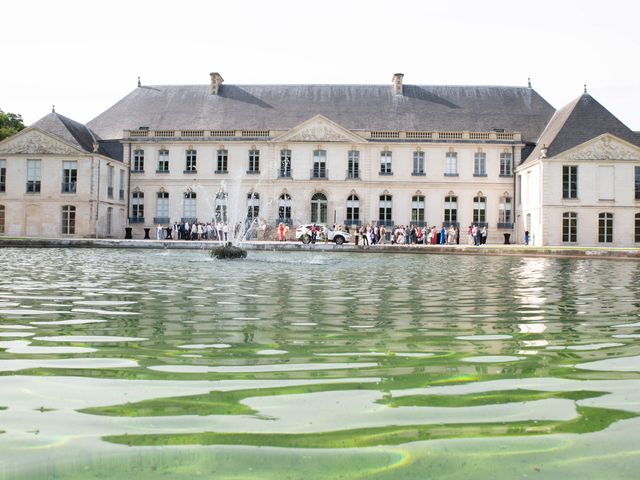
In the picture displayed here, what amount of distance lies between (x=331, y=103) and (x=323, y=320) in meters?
40.6

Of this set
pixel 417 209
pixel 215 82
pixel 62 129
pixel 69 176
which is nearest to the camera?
pixel 69 176

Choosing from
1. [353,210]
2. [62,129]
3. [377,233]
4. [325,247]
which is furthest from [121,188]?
[325,247]

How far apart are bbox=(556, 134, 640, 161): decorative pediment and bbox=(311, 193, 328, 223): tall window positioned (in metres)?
14.6

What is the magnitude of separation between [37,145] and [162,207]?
8.46 metres

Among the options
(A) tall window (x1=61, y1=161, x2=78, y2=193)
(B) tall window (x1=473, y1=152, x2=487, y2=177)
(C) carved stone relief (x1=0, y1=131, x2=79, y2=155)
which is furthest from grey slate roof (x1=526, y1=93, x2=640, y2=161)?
(C) carved stone relief (x1=0, y1=131, x2=79, y2=155)

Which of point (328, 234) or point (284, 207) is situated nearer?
point (328, 234)

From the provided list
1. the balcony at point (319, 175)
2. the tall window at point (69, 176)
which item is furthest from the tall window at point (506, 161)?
the tall window at point (69, 176)

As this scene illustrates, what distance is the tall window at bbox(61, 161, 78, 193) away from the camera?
42.1m

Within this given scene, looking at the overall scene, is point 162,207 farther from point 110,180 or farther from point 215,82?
point 215,82

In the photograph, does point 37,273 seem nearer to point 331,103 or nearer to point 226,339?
point 226,339

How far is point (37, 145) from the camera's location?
42.0 m

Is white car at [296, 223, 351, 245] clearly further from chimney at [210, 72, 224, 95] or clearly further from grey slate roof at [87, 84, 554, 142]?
chimney at [210, 72, 224, 95]

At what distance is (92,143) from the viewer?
44469 mm

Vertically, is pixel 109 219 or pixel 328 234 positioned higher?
pixel 109 219
